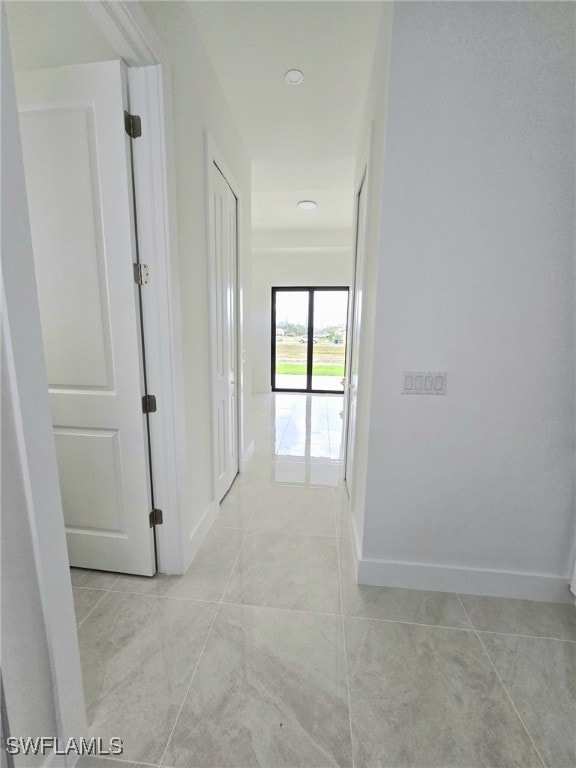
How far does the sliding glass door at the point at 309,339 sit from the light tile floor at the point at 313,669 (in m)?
5.06

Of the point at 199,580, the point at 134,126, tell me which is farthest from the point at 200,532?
the point at 134,126

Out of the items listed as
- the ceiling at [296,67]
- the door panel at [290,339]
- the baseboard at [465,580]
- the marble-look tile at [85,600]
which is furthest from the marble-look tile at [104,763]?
the door panel at [290,339]

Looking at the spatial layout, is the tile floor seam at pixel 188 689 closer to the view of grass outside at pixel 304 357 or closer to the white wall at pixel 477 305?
the white wall at pixel 477 305

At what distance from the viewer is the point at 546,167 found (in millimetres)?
1358

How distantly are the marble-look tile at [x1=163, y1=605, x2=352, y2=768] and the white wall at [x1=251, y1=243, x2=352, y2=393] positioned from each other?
5.56 m

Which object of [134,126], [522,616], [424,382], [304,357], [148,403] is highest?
[134,126]

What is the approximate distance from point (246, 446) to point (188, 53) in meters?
2.91

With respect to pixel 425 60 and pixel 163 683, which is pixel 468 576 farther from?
pixel 425 60

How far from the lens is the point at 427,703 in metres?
1.17

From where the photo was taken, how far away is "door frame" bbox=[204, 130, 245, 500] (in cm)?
200

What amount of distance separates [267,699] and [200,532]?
987mm

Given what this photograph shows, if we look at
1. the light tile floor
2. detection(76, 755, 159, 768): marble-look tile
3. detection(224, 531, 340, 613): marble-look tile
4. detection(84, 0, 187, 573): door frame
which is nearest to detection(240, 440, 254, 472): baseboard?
detection(224, 531, 340, 613): marble-look tile

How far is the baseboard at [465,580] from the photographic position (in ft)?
5.37

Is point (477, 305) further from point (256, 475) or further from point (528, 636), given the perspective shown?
point (256, 475)
